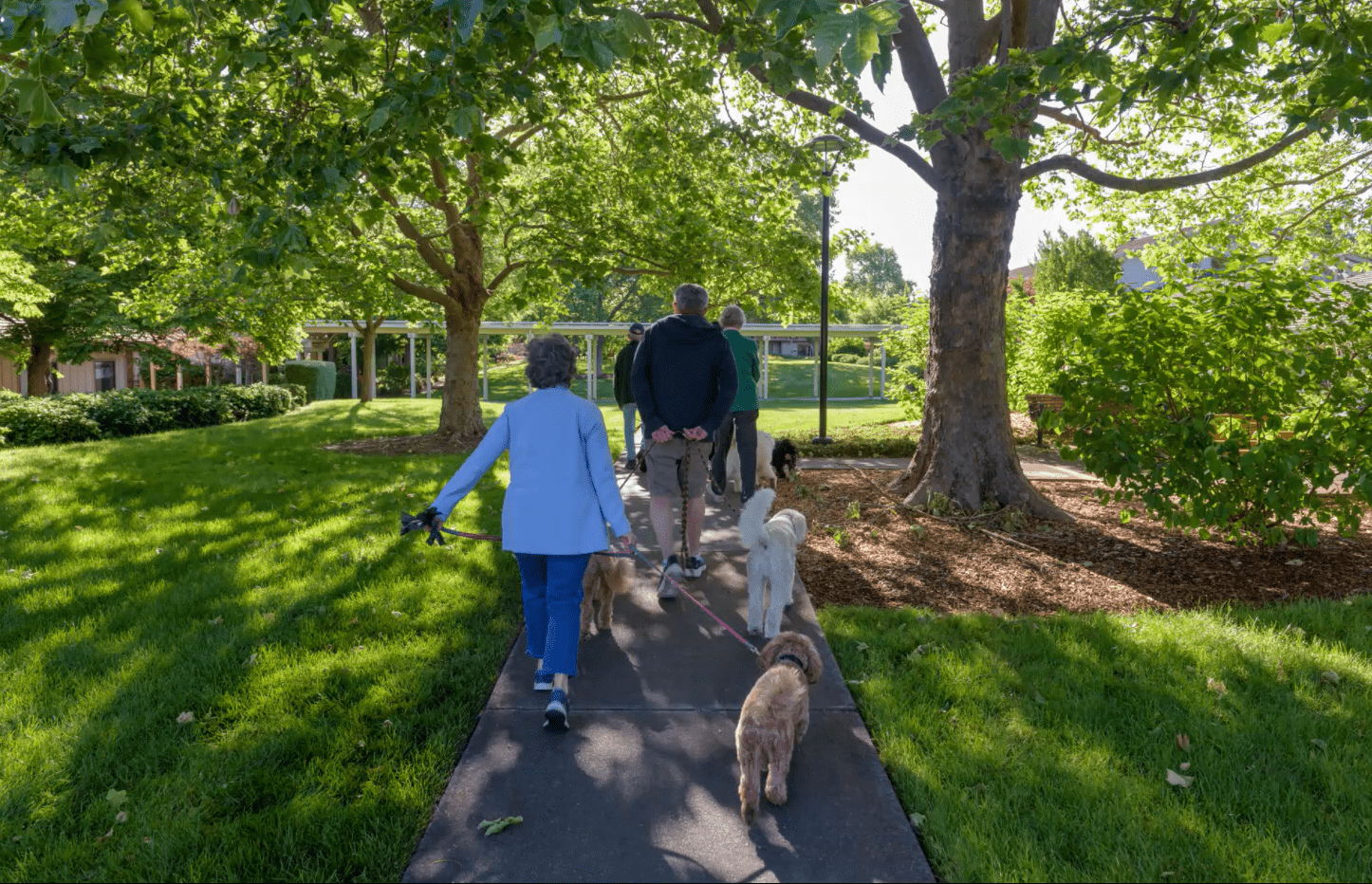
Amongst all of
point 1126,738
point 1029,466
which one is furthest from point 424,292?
point 1126,738

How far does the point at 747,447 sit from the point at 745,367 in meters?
0.82

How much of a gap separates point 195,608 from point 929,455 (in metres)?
6.44

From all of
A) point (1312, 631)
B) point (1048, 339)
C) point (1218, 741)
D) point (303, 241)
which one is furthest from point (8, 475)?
point (1048, 339)

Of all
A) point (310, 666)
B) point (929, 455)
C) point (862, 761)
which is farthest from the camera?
point (929, 455)

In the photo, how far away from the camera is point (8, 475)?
31.3ft

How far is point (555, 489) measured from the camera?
343cm

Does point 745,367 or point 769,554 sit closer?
point 769,554

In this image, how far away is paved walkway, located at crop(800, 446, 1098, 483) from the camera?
34.1 feet

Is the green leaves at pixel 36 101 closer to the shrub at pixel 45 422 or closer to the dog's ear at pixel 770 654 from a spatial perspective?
the dog's ear at pixel 770 654

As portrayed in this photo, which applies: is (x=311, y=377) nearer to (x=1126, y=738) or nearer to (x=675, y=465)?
(x=675, y=465)

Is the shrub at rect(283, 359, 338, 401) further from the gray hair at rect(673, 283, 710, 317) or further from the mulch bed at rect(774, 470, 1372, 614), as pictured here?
the gray hair at rect(673, 283, 710, 317)

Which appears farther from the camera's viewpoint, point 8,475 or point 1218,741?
point 8,475

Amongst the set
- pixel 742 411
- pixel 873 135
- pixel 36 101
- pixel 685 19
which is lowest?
pixel 742 411

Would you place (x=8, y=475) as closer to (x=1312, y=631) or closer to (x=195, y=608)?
(x=195, y=608)
